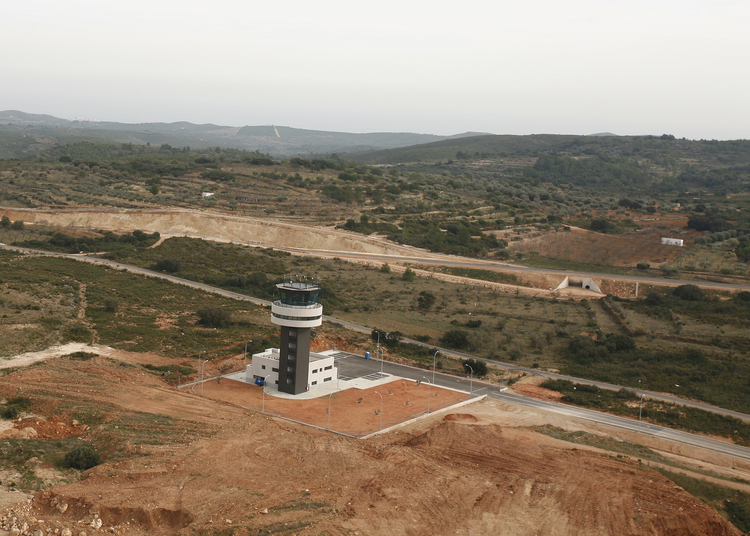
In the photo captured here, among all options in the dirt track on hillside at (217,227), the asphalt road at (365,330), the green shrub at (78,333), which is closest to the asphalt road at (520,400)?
the asphalt road at (365,330)

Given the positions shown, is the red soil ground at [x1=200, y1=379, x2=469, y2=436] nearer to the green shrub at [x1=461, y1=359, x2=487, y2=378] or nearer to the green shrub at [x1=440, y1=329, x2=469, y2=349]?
the green shrub at [x1=461, y1=359, x2=487, y2=378]

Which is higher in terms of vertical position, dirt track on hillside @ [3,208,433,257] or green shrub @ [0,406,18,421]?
dirt track on hillside @ [3,208,433,257]

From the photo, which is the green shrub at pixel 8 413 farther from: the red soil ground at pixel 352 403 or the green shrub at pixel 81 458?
the red soil ground at pixel 352 403

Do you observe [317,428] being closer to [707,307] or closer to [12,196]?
[707,307]

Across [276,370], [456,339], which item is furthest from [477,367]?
[276,370]

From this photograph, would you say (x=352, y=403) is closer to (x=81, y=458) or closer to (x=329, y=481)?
(x=329, y=481)

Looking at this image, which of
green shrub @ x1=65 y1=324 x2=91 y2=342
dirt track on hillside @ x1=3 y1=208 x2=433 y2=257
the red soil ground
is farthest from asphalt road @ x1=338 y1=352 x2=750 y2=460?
dirt track on hillside @ x1=3 y1=208 x2=433 y2=257

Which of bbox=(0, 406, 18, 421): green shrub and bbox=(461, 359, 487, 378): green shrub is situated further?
bbox=(461, 359, 487, 378): green shrub
